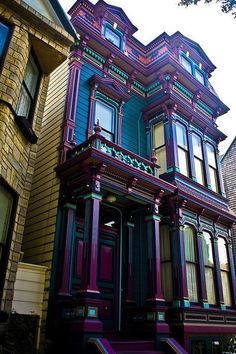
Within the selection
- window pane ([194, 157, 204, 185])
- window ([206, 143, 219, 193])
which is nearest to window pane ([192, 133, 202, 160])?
window pane ([194, 157, 204, 185])

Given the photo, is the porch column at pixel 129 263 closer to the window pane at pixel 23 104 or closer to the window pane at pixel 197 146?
the window pane at pixel 197 146

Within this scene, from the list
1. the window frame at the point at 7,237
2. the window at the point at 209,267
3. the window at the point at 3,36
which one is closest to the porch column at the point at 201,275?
the window at the point at 209,267

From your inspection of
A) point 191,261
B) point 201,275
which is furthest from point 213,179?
point 201,275

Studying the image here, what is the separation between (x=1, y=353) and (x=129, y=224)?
225 inches

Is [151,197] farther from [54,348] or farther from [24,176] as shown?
[54,348]

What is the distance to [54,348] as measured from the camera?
7.66 meters

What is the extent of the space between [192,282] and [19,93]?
7.48 m

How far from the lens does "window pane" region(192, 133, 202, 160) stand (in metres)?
13.6

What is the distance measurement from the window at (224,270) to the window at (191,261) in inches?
68.6

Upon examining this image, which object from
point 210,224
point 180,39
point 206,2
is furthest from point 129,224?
point 180,39

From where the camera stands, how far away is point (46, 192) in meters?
9.77

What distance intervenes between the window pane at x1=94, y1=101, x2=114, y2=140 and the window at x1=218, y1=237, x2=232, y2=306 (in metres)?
5.62

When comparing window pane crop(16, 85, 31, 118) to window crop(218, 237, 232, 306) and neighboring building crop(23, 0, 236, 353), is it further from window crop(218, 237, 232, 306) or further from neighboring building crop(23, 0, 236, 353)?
window crop(218, 237, 232, 306)

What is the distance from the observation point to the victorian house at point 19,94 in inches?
249
